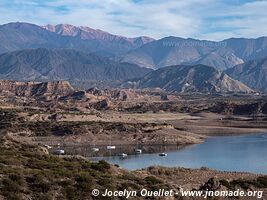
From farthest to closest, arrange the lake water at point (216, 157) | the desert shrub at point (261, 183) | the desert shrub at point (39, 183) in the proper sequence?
the lake water at point (216, 157)
the desert shrub at point (261, 183)
the desert shrub at point (39, 183)

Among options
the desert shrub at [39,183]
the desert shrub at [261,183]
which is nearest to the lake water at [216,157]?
the desert shrub at [261,183]

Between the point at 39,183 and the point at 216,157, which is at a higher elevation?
the point at 39,183

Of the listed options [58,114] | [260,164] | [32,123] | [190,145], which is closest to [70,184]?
[260,164]

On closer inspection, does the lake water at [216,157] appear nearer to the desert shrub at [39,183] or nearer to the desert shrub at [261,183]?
the desert shrub at [261,183]

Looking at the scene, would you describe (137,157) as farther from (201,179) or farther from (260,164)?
(201,179)

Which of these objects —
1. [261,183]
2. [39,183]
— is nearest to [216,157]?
[261,183]

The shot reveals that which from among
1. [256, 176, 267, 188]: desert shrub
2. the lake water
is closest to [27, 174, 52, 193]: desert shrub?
[256, 176, 267, 188]: desert shrub

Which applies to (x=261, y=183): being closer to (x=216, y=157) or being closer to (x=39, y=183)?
(x=39, y=183)

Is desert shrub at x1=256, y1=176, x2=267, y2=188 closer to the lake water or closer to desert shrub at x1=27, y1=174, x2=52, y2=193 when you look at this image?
desert shrub at x1=27, y1=174, x2=52, y2=193
